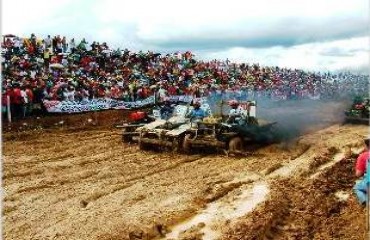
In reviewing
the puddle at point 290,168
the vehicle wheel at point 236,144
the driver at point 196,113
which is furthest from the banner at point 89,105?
the puddle at point 290,168

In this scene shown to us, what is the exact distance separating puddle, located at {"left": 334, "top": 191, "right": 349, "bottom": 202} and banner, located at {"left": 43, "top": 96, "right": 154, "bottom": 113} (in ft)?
41.4

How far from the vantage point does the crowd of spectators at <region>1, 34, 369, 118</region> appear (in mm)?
19422

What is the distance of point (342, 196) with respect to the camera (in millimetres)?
9625

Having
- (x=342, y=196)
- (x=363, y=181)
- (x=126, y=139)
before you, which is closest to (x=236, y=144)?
(x=126, y=139)

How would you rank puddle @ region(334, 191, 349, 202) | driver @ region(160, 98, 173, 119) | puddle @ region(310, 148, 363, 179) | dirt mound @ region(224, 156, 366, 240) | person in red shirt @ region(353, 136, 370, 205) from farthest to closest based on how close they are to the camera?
driver @ region(160, 98, 173, 119), puddle @ region(310, 148, 363, 179), puddle @ region(334, 191, 349, 202), dirt mound @ region(224, 156, 366, 240), person in red shirt @ region(353, 136, 370, 205)

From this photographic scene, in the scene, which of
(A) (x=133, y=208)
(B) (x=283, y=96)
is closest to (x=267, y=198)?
(A) (x=133, y=208)

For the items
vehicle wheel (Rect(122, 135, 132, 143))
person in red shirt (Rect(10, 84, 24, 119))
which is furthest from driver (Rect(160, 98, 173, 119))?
person in red shirt (Rect(10, 84, 24, 119))

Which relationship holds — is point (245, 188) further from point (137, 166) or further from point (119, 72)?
point (119, 72)

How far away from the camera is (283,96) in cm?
3597

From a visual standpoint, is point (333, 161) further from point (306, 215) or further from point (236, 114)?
point (306, 215)

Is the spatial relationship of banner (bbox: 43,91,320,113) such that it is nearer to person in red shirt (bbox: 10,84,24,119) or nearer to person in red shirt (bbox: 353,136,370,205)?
person in red shirt (bbox: 10,84,24,119)

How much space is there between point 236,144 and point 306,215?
18.8 feet

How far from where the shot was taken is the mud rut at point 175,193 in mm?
7707

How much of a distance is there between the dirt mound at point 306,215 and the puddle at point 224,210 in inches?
9.1
